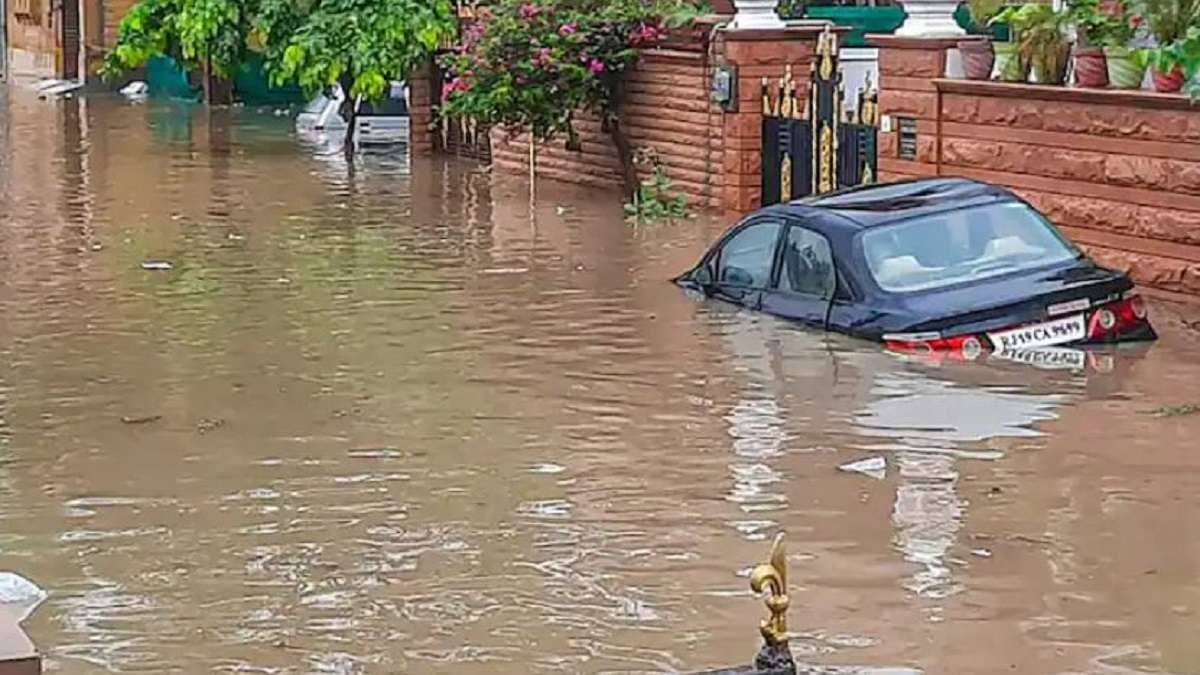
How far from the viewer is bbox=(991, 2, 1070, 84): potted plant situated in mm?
17859

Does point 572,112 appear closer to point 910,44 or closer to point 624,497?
point 910,44

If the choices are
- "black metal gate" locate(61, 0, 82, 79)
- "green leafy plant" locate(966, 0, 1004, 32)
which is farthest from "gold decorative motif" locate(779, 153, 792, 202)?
"black metal gate" locate(61, 0, 82, 79)

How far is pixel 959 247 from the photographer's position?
14320 mm

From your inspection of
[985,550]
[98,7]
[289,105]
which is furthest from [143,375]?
[98,7]

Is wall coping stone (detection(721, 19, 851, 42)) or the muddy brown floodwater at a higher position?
wall coping stone (detection(721, 19, 851, 42))

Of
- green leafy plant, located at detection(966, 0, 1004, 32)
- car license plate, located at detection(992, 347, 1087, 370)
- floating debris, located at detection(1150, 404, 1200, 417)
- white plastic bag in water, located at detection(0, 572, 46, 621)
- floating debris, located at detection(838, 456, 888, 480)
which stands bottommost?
white plastic bag in water, located at detection(0, 572, 46, 621)

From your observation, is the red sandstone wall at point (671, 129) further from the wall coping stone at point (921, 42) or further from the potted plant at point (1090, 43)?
the potted plant at point (1090, 43)

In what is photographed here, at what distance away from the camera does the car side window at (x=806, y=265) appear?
14656mm

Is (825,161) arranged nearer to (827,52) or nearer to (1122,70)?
(827,52)

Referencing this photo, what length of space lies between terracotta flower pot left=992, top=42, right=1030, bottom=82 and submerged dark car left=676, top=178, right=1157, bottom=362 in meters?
3.27

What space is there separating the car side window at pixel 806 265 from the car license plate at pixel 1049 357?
4.70 ft

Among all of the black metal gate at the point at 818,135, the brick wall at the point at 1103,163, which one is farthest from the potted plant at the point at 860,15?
the brick wall at the point at 1103,163

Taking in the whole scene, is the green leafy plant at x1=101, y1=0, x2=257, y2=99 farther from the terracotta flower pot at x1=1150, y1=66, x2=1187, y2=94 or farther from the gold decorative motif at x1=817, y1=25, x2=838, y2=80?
the terracotta flower pot at x1=1150, y1=66, x2=1187, y2=94

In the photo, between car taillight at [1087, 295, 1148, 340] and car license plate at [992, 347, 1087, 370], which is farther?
car taillight at [1087, 295, 1148, 340]
